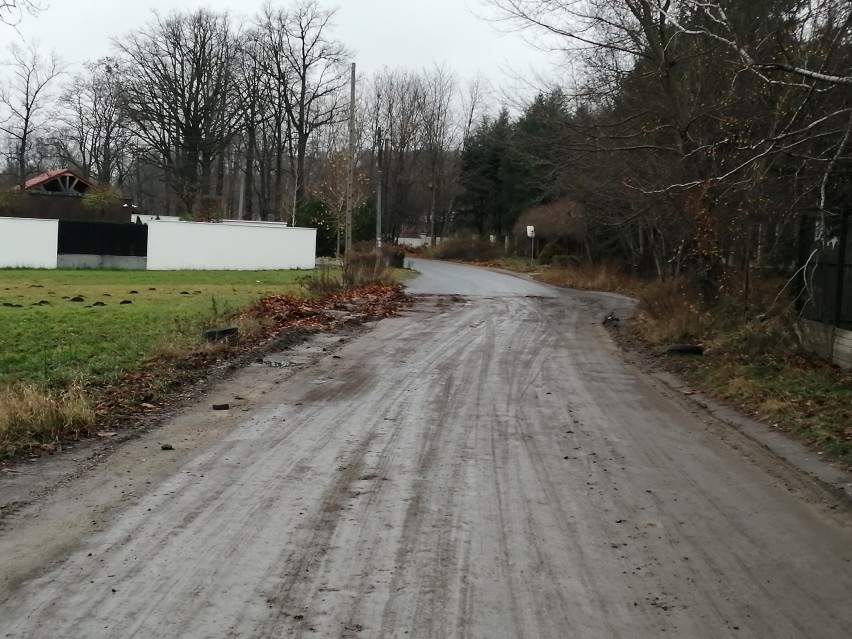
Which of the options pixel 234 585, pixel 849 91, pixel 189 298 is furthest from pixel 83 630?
pixel 189 298

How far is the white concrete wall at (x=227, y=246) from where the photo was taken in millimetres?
43844

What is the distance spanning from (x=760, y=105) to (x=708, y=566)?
37.6 feet

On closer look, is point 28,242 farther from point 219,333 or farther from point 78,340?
point 219,333

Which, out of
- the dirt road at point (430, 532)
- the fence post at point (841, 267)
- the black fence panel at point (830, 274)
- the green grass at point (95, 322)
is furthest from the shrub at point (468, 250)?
the dirt road at point (430, 532)

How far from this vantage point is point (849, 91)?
11.5 m

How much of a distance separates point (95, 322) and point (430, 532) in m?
12.7

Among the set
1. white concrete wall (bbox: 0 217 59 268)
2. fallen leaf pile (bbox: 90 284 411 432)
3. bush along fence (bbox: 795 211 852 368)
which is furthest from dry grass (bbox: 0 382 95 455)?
white concrete wall (bbox: 0 217 59 268)

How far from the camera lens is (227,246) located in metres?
45.2

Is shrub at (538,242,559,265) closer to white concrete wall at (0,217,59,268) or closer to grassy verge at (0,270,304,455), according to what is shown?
white concrete wall at (0,217,59,268)

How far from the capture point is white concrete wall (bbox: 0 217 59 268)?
41.9m

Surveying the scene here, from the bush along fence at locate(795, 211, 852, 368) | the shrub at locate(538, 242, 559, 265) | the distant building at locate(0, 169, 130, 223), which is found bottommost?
the bush along fence at locate(795, 211, 852, 368)

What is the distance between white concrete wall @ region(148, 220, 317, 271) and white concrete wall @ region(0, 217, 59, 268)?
463 cm

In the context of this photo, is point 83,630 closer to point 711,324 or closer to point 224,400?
point 224,400

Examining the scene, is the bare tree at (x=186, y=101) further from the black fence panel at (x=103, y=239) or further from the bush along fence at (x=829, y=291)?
the bush along fence at (x=829, y=291)
